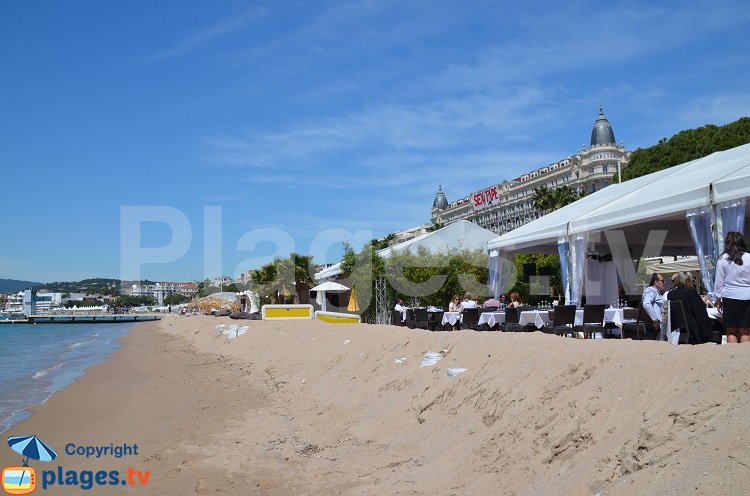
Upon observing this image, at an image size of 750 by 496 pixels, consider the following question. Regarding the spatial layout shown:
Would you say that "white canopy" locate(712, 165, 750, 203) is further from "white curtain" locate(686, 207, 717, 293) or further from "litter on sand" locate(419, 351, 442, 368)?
"litter on sand" locate(419, 351, 442, 368)

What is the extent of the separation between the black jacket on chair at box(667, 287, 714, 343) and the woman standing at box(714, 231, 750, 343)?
0.48 metres

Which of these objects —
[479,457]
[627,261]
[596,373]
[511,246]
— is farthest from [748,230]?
[479,457]

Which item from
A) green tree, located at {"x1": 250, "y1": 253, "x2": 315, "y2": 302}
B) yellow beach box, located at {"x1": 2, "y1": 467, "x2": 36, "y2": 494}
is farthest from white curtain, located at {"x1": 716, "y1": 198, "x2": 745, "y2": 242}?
green tree, located at {"x1": 250, "y1": 253, "x2": 315, "y2": 302}

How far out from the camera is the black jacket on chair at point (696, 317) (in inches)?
260

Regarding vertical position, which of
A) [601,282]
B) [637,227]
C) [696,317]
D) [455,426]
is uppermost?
[637,227]

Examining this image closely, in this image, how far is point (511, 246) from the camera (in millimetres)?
13688

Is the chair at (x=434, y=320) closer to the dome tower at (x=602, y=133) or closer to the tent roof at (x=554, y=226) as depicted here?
the tent roof at (x=554, y=226)

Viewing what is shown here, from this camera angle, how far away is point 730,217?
793 cm

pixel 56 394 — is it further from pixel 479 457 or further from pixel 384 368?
pixel 479 457

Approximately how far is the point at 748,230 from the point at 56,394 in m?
14.7

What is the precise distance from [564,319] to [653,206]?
7.57 feet

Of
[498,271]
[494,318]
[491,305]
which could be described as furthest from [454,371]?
[498,271]

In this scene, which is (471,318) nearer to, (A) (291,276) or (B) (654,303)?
(B) (654,303)

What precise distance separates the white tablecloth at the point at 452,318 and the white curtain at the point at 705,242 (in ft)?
18.5
